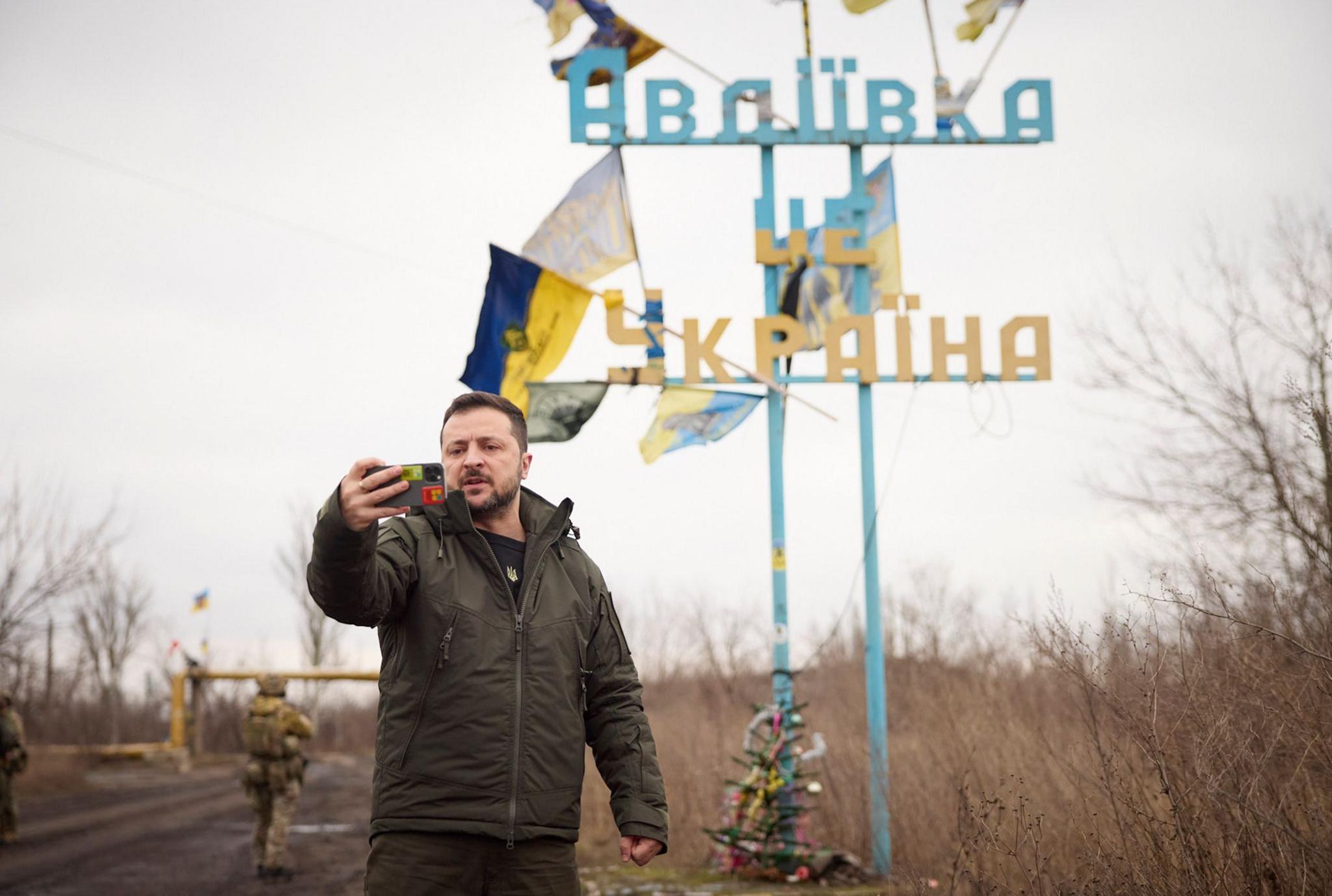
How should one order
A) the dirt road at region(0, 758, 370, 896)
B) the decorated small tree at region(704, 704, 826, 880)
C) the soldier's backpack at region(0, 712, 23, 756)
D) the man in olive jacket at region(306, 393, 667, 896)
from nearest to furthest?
the man in olive jacket at region(306, 393, 667, 896) < the decorated small tree at region(704, 704, 826, 880) < the dirt road at region(0, 758, 370, 896) < the soldier's backpack at region(0, 712, 23, 756)

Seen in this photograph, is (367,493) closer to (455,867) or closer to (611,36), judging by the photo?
(455,867)

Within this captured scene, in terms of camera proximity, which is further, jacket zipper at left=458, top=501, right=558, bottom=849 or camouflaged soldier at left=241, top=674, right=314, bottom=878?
camouflaged soldier at left=241, top=674, right=314, bottom=878

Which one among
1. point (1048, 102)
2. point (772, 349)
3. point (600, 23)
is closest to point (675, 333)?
point (772, 349)

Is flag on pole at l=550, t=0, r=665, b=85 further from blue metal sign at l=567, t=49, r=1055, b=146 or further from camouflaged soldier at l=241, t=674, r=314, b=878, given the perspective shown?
camouflaged soldier at l=241, t=674, r=314, b=878

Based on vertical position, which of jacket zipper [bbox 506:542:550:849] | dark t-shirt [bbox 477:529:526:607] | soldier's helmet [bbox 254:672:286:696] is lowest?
soldier's helmet [bbox 254:672:286:696]

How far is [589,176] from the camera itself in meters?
11.3

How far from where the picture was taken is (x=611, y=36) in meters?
11.3

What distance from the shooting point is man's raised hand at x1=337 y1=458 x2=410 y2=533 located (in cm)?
303

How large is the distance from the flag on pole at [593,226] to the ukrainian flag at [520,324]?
33 cm

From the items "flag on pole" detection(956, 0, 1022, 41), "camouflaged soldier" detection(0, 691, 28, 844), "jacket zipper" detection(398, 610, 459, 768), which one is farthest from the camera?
"camouflaged soldier" detection(0, 691, 28, 844)

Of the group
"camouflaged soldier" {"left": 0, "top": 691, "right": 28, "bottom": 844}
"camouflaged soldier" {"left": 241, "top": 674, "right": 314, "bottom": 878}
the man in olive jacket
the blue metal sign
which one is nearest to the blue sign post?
the blue metal sign

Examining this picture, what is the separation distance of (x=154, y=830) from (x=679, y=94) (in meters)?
12.1

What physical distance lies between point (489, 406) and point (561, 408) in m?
7.12

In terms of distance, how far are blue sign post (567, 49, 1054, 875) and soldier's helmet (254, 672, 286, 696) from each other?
4.98 metres
